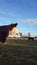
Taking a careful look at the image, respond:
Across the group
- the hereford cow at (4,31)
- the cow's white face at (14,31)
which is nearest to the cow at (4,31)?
the hereford cow at (4,31)

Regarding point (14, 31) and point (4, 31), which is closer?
point (4, 31)

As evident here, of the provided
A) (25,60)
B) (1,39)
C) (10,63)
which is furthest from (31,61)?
(1,39)

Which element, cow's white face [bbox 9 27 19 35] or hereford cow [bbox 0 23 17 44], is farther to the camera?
cow's white face [bbox 9 27 19 35]

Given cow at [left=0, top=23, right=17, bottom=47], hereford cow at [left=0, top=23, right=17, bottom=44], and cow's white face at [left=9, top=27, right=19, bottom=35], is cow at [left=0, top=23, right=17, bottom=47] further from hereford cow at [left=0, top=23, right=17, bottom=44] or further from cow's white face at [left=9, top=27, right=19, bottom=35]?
cow's white face at [left=9, top=27, right=19, bottom=35]

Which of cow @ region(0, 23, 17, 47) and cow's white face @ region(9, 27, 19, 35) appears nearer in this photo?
cow @ region(0, 23, 17, 47)

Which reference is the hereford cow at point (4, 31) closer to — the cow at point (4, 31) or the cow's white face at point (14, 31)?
the cow at point (4, 31)

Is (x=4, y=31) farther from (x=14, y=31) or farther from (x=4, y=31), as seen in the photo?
(x=14, y=31)

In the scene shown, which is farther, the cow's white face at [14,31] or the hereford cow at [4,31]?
the cow's white face at [14,31]

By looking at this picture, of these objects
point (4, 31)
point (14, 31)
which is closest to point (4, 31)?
point (4, 31)

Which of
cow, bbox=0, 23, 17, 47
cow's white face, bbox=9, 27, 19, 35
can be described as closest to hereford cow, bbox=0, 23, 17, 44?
cow, bbox=0, 23, 17, 47

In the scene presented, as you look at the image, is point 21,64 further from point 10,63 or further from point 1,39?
point 1,39

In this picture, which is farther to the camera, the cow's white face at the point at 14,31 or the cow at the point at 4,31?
the cow's white face at the point at 14,31

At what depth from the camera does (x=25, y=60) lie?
37.4 ft

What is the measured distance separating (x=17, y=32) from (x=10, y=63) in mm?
3558
